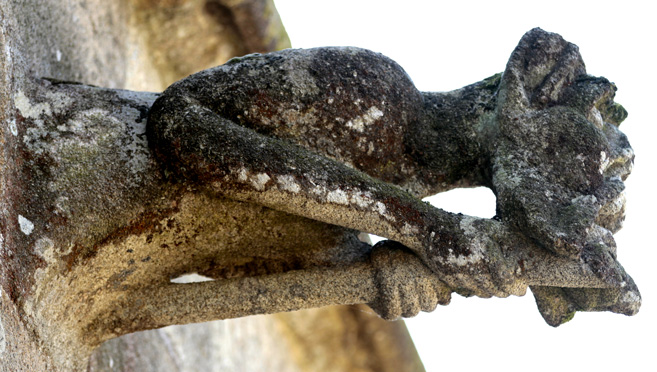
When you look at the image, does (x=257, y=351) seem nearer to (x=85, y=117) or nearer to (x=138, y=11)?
(x=138, y=11)

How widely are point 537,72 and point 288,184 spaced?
0.79 m

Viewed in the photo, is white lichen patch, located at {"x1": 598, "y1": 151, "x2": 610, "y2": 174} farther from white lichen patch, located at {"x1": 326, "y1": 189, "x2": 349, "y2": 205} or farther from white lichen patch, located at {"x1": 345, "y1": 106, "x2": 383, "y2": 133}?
white lichen patch, located at {"x1": 326, "y1": 189, "x2": 349, "y2": 205}

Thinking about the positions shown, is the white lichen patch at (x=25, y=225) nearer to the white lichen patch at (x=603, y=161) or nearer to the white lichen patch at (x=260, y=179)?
the white lichen patch at (x=260, y=179)

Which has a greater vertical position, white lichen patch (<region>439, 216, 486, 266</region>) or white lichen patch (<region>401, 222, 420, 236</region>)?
white lichen patch (<region>401, 222, 420, 236</region>)

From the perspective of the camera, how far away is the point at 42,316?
5.83 feet

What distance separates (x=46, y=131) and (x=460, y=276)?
3.52 feet

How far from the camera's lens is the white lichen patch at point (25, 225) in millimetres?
1709

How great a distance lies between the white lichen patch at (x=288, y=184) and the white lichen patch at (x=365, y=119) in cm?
27

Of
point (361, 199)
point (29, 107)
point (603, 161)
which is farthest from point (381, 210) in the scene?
point (29, 107)

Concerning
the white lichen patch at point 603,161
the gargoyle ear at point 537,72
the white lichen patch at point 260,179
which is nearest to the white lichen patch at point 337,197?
the white lichen patch at point 260,179

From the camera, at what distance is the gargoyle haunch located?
1.81 m

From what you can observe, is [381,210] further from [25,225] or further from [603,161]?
[25,225]

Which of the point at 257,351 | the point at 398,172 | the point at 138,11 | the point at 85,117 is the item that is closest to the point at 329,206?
the point at 398,172

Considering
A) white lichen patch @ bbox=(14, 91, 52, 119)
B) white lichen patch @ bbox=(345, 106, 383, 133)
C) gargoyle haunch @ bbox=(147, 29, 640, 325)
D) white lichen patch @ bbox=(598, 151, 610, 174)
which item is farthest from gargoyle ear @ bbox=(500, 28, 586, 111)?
white lichen patch @ bbox=(14, 91, 52, 119)
